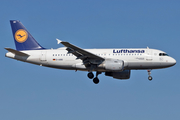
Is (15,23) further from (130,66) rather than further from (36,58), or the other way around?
(130,66)

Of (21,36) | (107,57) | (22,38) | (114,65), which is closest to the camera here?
(114,65)

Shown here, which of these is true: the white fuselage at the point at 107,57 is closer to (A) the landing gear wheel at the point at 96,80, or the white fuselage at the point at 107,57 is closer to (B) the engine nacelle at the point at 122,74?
(A) the landing gear wheel at the point at 96,80

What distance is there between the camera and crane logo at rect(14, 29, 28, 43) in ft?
153

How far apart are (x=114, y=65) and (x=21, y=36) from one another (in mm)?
14151

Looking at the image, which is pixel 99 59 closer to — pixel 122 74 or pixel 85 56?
pixel 85 56

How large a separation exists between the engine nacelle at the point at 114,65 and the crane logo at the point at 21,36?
1241 centimetres

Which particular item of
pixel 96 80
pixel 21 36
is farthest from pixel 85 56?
pixel 21 36

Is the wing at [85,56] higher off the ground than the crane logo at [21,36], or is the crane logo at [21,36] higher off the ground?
the crane logo at [21,36]

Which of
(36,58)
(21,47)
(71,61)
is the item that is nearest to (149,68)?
(71,61)

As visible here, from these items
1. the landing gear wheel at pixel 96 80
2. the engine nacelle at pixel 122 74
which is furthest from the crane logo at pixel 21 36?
the engine nacelle at pixel 122 74

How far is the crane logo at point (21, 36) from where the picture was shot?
46.7 metres

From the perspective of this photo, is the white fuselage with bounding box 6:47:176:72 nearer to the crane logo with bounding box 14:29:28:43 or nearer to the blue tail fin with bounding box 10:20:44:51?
the blue tail fin with bounding box 10:20:44:51

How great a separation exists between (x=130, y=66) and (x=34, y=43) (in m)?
13.5

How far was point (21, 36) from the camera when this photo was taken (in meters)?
46.9
